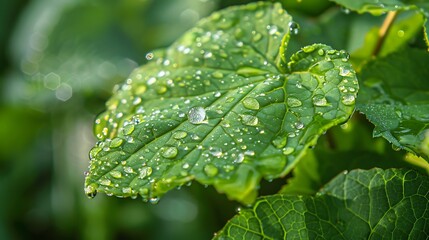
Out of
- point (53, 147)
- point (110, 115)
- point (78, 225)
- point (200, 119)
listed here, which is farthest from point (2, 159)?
point (200, 119)

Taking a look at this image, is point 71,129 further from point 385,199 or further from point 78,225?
point 385,199

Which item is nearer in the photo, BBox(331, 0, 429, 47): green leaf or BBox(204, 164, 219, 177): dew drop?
BBox(204, 164, 219, 177): dew drop

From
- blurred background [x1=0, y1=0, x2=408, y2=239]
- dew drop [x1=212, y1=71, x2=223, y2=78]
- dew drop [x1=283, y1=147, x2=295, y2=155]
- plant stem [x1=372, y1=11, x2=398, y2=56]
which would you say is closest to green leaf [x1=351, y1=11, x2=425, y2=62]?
plant stem [x1=372, y1=11, x2=398, y2=56]

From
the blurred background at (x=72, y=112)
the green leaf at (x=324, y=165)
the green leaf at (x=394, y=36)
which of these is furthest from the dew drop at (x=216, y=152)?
the blurred background at (x=72, y=112)

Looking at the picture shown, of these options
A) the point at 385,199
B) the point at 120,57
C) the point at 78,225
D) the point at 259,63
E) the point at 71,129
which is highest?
the point at 259,63

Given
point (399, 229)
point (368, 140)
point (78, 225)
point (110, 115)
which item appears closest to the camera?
point (399, 229)

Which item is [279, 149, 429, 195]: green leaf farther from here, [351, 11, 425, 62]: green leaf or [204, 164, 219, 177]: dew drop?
[204, 164, 219, 177]: dew drop

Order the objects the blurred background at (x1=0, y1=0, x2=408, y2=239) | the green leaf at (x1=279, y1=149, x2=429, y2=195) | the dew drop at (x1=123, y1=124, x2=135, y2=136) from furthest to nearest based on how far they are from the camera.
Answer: the blurred background at (x1=0, y1=0, x2=408, y2=239), the green leaf at (x1=279, y1=149, x2=429, y2=195), the dew drop at (x1=123, y1=124, x2=135, y2=136)
